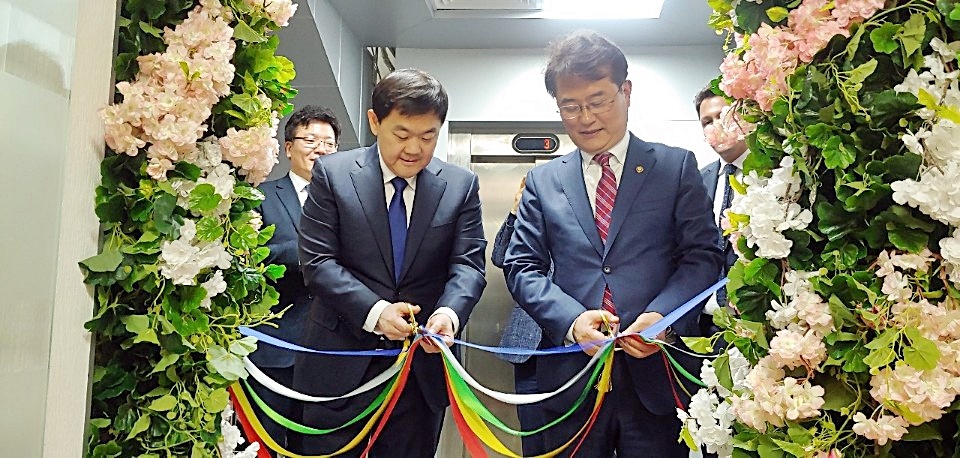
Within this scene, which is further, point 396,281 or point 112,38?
point 396,281

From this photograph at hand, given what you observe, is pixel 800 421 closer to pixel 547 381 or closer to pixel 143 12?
pixel 547 381

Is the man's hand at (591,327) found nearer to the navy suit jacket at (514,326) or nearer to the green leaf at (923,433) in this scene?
the navy suit jacket at (514,326)

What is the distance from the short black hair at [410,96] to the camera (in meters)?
2.69

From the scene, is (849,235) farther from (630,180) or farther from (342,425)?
(342,425)

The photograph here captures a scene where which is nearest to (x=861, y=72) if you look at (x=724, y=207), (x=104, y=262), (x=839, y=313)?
(x=839, y=313)

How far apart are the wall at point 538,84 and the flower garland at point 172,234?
2.77 metres

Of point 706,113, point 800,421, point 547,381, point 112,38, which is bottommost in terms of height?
point 547,381

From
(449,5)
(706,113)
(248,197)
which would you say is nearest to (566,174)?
(706,113)

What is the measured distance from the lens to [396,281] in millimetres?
2666

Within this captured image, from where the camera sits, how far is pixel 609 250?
2.59 metres

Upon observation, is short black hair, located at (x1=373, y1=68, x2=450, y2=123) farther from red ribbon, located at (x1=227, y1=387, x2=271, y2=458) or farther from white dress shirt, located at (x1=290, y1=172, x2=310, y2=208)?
red ribbon, located at (x1=227, y1=387, x2=271, y2=458)

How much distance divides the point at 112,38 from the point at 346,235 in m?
0.90

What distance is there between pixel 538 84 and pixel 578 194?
231 cm

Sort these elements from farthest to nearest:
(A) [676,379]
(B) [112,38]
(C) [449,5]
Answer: (C) [449,5] → (A) [676,379] → (B) [112,38]
